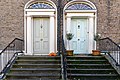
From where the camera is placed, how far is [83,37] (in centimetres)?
1380

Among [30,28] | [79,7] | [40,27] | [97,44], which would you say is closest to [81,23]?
[79,7]

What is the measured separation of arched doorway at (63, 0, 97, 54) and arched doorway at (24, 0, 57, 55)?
83 cm

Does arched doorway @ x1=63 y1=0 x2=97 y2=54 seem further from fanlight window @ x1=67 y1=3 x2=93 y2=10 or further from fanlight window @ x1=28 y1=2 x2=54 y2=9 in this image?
fanlight window @ x1=28 y1=2 x2=54 y2=9

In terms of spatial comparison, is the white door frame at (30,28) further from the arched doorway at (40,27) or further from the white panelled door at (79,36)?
the white panelled door at (79,36)

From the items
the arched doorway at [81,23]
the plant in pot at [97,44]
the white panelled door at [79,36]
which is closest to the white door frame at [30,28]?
the arched doorway at [81,23]

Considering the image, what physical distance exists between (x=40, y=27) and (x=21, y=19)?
121 cm

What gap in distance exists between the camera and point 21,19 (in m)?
13.5

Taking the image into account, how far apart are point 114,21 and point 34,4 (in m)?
4.78

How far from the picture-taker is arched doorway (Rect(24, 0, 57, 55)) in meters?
13.4

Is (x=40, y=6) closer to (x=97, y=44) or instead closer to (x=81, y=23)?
(x=81, y=23)

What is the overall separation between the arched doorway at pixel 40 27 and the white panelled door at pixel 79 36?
3.79 feet

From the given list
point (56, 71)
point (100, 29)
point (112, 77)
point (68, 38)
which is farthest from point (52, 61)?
point (100, 29)

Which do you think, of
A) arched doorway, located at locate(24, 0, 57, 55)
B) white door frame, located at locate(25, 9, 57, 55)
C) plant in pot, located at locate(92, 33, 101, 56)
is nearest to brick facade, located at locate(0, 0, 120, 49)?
white door frame, located at locate(25, 9, 57, 55)

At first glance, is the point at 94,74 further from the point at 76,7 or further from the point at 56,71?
the point at 76,7
